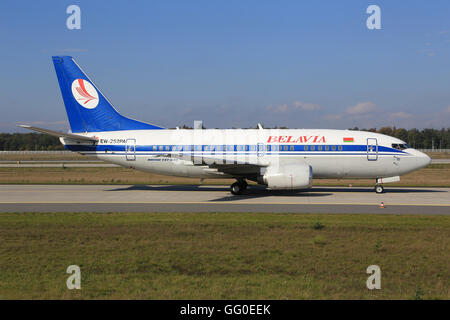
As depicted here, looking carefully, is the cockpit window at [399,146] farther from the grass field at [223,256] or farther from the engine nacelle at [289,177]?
the grass field at [223,256]

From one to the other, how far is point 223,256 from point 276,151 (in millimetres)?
15569

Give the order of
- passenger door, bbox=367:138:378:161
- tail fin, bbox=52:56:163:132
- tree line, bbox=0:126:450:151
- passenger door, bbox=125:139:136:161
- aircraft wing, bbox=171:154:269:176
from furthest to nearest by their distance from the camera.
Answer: tree line, bbox=0:126:450:151, tail fin, bbox=52:56:163:132, passenger door, bbox=125:139:136:161, passenger door, bbox=367:138:378:161, aircraft wing, bbox=171:154:269:176

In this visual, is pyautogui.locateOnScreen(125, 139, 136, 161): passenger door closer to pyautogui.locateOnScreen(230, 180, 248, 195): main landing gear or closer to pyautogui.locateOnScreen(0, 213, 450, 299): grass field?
pyautogui.locateOnScreen(230, 180, 248, 195): main landing gear

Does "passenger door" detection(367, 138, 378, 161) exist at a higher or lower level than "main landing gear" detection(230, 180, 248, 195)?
higher

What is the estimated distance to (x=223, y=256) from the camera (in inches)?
440

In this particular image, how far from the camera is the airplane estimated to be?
2584 cm

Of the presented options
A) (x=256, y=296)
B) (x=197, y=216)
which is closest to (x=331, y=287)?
(x=256, y=296)

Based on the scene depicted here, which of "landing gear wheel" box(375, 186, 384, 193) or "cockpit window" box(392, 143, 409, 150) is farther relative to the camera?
"landing gear wheel" box(375, 186, 384, 193)

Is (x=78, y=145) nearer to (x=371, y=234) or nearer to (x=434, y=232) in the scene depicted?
→ (x=371, y=234)

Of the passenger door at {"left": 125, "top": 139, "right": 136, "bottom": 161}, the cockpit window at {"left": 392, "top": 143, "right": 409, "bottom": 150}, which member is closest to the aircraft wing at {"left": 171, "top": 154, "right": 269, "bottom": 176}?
the passenger door at {"left": 125, "top": 139, "right": 136, "bottom": 161}

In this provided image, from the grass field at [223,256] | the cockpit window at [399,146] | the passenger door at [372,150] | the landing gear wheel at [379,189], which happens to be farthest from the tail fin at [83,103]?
the cockpit window at [399,146]

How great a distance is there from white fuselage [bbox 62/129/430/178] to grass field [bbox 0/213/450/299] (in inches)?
357

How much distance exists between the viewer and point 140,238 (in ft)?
43.7

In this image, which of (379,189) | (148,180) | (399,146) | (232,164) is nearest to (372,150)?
(399,146)
